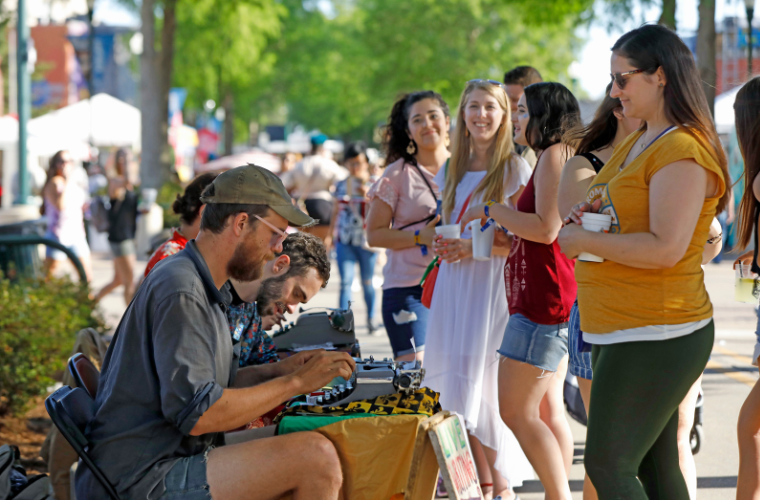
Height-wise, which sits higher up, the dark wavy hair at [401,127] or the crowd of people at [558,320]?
the dark wavy hair at [401,127]

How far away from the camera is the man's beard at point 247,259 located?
2.95m

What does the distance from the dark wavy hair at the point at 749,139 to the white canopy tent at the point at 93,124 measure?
19360mm

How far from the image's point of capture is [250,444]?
2924mm

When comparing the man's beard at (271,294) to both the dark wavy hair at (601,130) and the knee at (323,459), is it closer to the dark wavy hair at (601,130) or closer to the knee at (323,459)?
the knee at (323,459)

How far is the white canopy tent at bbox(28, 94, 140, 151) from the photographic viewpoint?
70.1ft

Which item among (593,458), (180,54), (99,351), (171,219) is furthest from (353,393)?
(180,54)

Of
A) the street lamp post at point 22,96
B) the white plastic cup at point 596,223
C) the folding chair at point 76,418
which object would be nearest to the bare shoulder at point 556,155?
the white plastic cup at point 596,223

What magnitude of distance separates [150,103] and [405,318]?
17.1 m

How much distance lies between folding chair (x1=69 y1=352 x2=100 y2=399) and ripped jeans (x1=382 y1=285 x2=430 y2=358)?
1904 mm

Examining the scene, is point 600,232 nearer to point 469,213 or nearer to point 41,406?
point 469,213

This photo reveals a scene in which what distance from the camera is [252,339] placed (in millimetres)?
3967

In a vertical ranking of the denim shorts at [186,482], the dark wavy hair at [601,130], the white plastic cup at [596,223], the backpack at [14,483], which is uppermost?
the dark wavy hair at [601,130]

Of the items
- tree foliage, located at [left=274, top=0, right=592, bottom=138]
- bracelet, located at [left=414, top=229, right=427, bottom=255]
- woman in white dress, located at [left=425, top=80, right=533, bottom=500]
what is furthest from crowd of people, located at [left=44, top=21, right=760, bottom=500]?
tree foliage, located at [left=274, top=0, right=592, bottom=138]

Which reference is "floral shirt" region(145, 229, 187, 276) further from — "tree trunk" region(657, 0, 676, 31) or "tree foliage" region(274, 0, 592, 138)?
"tree foliage" region(274, 0, 592, 138)
